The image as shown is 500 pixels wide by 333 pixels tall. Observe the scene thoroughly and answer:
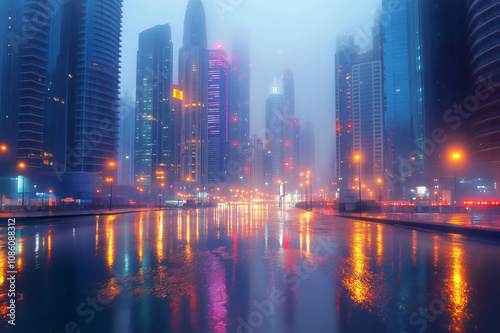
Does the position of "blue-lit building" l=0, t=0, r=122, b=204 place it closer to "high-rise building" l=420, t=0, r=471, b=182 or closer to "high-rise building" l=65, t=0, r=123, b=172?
"high-rise building" l=65, t=0, r=123, b=172

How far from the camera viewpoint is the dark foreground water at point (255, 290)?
4.78m

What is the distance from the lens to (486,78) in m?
58.5

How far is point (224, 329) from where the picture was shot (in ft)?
14.8

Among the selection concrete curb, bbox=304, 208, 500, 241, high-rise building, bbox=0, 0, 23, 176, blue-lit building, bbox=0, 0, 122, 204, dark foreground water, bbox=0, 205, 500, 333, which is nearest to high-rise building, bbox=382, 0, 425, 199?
blue-lit building, bbox=0, 0, 122, 204

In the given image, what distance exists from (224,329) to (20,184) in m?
108

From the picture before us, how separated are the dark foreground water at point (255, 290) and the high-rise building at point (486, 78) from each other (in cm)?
6181

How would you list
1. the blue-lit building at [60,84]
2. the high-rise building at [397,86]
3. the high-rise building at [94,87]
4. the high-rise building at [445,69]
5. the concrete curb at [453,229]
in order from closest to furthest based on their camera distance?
the concrete curb at [453,229] < the high-rise building at [445,69] < the blue-lit building at [60,84] < the high-rise building at [94,87] < the high-rise building at [397,86]

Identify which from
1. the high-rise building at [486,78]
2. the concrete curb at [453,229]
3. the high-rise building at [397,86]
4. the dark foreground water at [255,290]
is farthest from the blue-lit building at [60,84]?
the high-rise building at [397,86]

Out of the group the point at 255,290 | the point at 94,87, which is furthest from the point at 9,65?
the point at 255,290

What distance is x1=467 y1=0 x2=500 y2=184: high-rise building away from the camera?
2244 inches

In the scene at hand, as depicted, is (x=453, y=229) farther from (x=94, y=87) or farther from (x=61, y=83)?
(x=61, y=83)

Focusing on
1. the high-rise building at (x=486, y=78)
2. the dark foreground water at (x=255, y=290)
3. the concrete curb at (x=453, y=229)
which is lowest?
the concrete curb at (x=453, y=229)

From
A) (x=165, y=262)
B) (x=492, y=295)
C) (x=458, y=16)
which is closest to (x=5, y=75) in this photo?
(x=165, y=262)

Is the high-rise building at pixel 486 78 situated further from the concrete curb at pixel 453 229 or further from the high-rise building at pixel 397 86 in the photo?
the high-rise building at pixel 397 86
